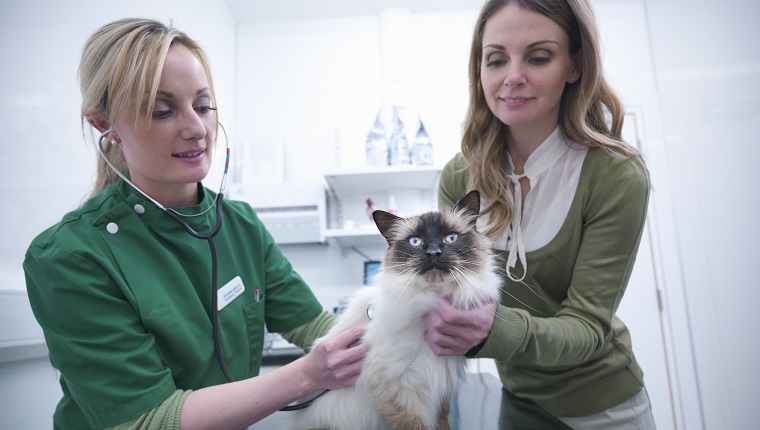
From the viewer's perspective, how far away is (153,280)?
3.42ft

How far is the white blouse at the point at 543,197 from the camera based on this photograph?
1226 mm

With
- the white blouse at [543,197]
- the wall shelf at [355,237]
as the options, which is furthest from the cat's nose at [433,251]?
the wall shelf at [355,237]

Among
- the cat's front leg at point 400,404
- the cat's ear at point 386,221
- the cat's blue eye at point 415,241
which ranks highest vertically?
the cat's ear at point 386,221

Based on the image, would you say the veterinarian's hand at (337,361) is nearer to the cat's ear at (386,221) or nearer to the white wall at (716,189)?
the cat's ear at (386,221)

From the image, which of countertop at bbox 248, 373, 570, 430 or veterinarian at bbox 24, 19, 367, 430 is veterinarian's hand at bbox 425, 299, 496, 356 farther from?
countertop at bbox 248, 373, 570, 430

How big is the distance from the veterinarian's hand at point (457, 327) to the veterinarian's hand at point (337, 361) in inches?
7.4

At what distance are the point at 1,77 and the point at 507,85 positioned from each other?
165 cm

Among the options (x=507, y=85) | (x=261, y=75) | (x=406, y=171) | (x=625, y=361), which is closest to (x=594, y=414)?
(x=625, y=361)

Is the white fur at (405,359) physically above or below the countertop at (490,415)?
above

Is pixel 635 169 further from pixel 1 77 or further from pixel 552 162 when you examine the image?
pixel 1 77

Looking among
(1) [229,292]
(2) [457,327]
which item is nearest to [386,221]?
(2) [457,327]

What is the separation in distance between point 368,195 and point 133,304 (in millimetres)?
2735

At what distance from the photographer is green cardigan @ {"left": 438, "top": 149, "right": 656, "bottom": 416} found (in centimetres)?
102

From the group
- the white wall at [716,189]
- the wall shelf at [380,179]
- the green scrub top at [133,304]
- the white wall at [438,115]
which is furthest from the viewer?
the wall shelf at [380,179]
